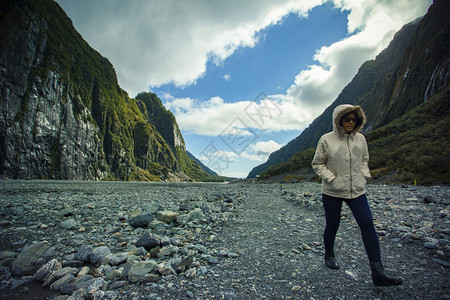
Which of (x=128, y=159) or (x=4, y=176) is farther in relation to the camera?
(x=128, y=159)

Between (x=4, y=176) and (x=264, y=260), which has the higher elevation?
(x=4, y=176)

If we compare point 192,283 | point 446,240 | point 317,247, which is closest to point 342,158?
point 317,247

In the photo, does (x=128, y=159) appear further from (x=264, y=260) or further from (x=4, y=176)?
(x=264, y=260)

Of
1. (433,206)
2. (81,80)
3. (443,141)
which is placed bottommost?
(433,206)

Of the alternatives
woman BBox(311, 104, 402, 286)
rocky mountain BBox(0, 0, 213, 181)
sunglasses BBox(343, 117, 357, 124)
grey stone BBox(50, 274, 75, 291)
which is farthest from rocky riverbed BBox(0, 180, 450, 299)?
rocky mountain BBox(0, 0, 213, 181)

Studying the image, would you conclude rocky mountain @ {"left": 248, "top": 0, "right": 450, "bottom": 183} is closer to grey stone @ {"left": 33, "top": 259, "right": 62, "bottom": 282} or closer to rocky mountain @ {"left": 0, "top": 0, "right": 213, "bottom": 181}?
grey stone @ {"left": 33, "top": 259, "right": 62, "bottom": 282}

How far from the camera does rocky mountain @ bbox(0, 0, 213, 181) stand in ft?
196

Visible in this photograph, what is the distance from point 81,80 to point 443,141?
Result: 419 ft

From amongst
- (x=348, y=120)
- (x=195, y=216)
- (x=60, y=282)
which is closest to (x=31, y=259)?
(x=60, y=282)

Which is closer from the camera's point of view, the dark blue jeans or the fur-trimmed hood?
the dark blue jeans

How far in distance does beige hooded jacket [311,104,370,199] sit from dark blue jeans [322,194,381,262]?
0.14 m

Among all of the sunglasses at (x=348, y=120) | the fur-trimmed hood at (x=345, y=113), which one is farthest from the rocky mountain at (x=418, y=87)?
the sunglasses at (x=348, y=120)

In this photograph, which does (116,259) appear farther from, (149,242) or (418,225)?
(418,225)

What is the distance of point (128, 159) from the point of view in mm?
117625
